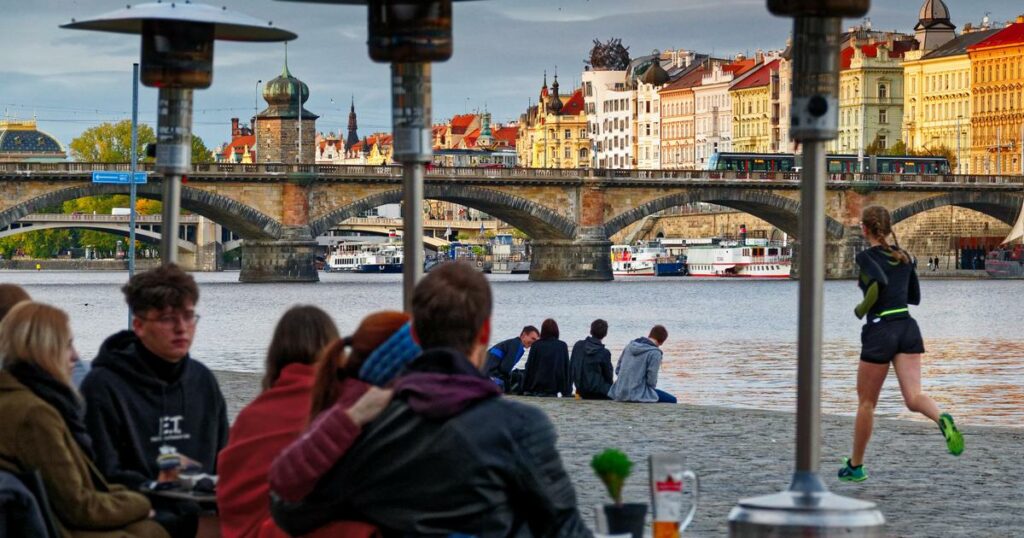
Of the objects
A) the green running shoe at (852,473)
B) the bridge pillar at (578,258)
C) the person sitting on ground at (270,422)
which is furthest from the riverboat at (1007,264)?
the person sitting on ground at (270,422)

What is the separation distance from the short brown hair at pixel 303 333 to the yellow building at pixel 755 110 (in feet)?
406

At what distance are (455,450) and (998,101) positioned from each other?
11397 centimetres

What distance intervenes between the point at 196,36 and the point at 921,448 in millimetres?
6176

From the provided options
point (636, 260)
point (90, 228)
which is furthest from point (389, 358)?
point (636, 260)

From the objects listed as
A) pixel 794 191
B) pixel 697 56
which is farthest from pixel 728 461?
pixel 697 56

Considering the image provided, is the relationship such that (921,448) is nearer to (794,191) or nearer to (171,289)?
(171,289)

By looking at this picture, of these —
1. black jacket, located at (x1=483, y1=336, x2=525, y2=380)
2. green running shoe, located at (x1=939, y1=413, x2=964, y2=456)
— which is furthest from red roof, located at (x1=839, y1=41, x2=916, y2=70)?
green running shoe, located at (x1=939, y1=413, x2=964, y2=456)

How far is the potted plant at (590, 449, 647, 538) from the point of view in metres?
4.73

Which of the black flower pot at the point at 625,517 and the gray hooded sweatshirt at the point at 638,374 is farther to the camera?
the gray hooded sweatshirt at the point at 638,374

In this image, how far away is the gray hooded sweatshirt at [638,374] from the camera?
663 inches

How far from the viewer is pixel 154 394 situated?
254 inches

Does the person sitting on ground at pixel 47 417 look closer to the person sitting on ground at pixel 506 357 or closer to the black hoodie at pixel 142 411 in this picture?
the black hoodie at pixel 142 411

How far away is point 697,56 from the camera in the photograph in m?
158

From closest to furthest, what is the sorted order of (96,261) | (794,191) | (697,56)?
1. (794,191)
2. (96,261)
3. (697,56)
